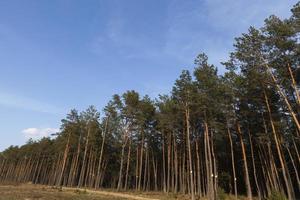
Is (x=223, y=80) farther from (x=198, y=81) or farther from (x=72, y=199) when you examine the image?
(x=72, y=199)

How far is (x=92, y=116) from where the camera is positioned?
56.6 m

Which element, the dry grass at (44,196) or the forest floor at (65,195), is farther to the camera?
the forest floor at (65,195)

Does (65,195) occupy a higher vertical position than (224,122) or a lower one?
lower

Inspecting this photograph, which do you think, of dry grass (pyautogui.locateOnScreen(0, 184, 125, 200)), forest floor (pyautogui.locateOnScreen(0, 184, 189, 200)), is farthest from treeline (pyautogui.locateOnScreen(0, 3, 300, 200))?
dry grass (pyautogui.locateOnScreen(0, 184, 125, 200))

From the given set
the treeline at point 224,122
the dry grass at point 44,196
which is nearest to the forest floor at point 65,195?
the dry grass at point 44,196

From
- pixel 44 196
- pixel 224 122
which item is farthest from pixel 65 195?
pixel 224 122

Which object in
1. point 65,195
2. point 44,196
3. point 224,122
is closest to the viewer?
point 44,196

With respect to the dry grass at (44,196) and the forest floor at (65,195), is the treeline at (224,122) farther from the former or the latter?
the dry grass at (44,196)

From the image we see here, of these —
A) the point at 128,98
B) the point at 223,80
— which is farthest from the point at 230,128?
the point at 128,98

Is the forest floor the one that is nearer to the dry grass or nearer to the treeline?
the dry grass

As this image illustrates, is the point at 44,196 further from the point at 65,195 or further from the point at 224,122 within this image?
the point at 224,122

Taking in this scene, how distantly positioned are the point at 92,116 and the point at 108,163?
14.1 metres

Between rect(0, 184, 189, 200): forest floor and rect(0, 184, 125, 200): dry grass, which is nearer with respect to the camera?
rect(0, 184, 125, 200): dry grass

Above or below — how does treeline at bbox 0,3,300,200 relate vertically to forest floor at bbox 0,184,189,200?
above
